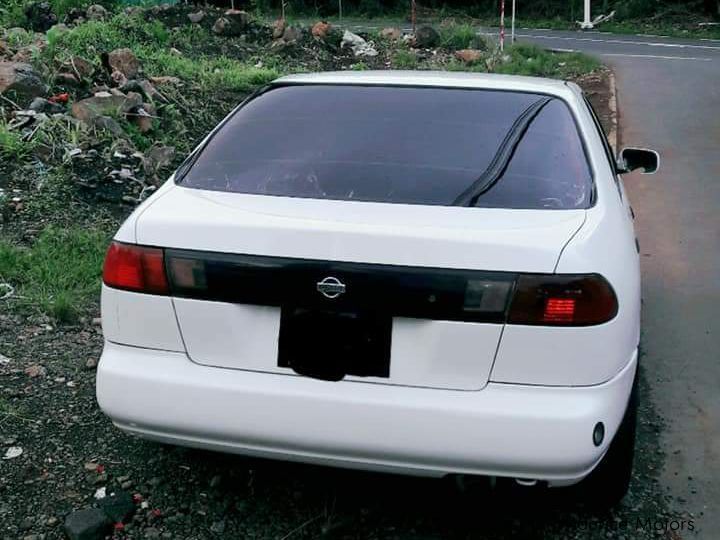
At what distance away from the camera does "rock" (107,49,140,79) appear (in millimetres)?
10391

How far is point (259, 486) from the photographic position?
3617 millimetres

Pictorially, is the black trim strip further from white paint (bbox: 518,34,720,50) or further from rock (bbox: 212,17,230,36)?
white paint (bbox: 518,34,720,50)

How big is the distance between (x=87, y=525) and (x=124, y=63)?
26.4ft

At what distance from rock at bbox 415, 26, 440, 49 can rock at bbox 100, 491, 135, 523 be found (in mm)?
17507

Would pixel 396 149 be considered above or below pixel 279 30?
above

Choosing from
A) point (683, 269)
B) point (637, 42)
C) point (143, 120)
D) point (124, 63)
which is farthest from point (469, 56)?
point (683, 269)

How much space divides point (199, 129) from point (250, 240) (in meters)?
6.96

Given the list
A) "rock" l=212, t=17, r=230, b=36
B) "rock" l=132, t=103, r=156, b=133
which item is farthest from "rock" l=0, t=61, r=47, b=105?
"rock" l=212, t=17, r=230, b=36

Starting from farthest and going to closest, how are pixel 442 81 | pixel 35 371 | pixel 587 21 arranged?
pixel 587 21, pixel 35 371, pixel 442 81

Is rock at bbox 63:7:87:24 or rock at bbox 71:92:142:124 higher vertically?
rock at bbox 71:92:142:124

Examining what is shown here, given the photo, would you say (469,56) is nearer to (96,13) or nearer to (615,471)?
(96,13)

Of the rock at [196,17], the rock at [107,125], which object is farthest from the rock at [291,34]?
the rock at [107,125]

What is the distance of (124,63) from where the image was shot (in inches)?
411

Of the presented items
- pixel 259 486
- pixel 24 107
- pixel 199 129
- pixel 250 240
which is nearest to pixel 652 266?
pixel 259 486
